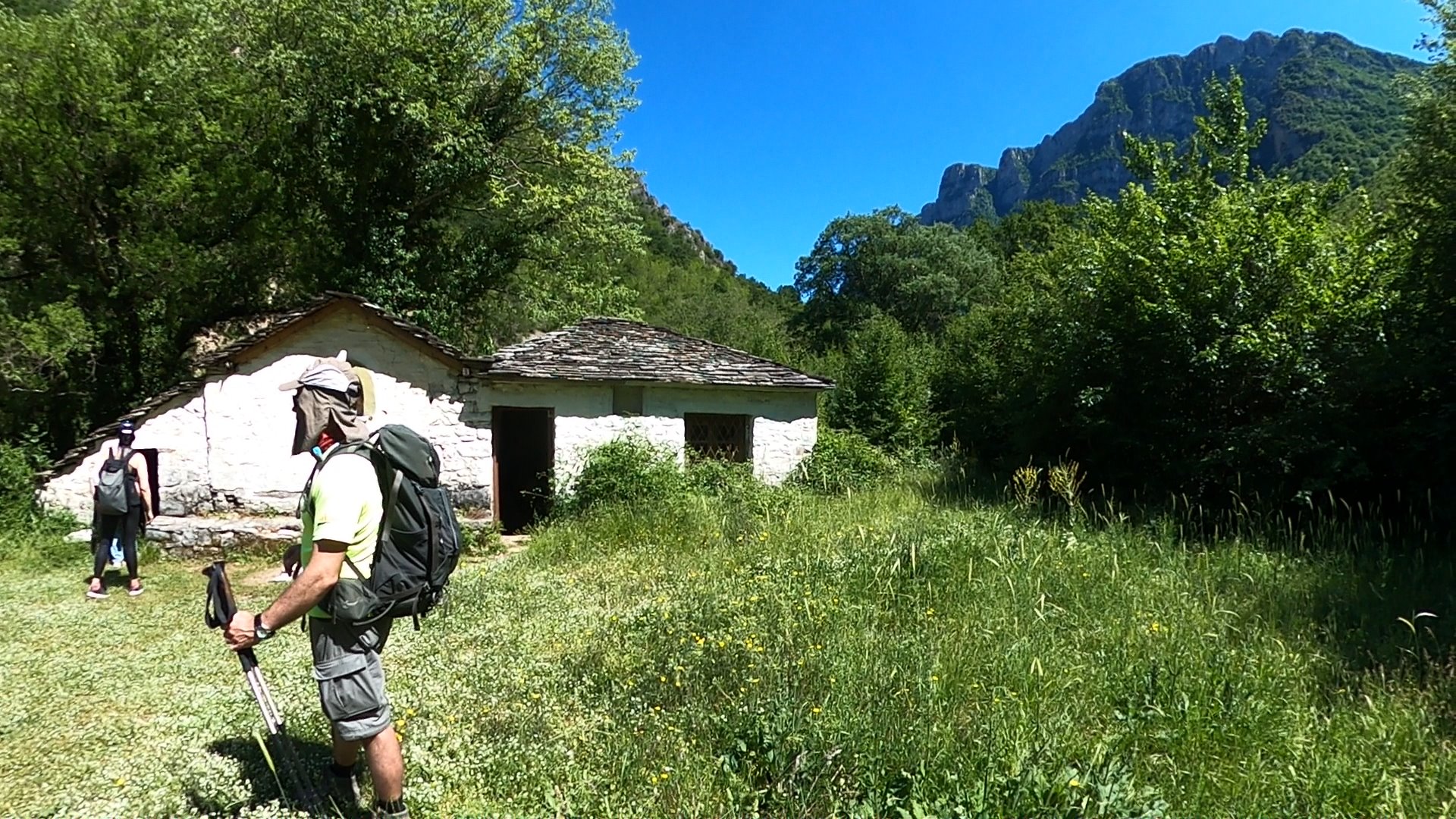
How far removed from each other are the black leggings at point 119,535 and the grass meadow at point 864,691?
1227mm

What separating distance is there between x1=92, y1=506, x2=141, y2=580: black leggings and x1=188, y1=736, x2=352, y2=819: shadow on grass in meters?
5.62

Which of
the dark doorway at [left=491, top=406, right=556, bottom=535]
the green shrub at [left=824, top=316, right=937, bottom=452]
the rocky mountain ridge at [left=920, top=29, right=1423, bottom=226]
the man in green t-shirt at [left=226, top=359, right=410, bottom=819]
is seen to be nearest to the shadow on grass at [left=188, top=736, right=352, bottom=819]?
the man in green t-shirt at [left=226, top=359, right=410, bottom=819]

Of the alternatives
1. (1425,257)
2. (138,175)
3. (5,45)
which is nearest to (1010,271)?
(1425,257)

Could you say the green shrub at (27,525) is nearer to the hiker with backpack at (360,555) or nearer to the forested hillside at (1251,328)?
the hiker with backpack at (360,555)

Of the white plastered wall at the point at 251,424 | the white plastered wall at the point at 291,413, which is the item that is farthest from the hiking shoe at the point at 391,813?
the white plastered wall at the point at 251,424

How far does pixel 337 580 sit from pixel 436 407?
8.53 meters

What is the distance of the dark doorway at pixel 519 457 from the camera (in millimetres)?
12867

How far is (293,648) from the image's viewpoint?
542 cm

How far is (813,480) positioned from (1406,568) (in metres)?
7.82

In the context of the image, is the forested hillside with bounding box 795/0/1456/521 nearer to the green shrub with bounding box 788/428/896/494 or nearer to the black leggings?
the green shrub with bounding box 788/428/896/494

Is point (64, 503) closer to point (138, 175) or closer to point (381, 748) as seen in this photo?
point (138, 175)

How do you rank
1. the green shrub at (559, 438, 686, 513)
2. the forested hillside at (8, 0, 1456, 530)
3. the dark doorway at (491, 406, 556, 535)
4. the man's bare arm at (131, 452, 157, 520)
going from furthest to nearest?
the dark doorway at (491, 406, 556, 535) → the green shrub at (559, 438, 686, 513) → the man's bare arm at (131, 452, 157, 520) → the forested hillside at (8, 0, 1456, 530)

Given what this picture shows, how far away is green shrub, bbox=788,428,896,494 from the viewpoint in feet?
38.9

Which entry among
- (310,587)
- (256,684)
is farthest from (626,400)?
(310,587)
